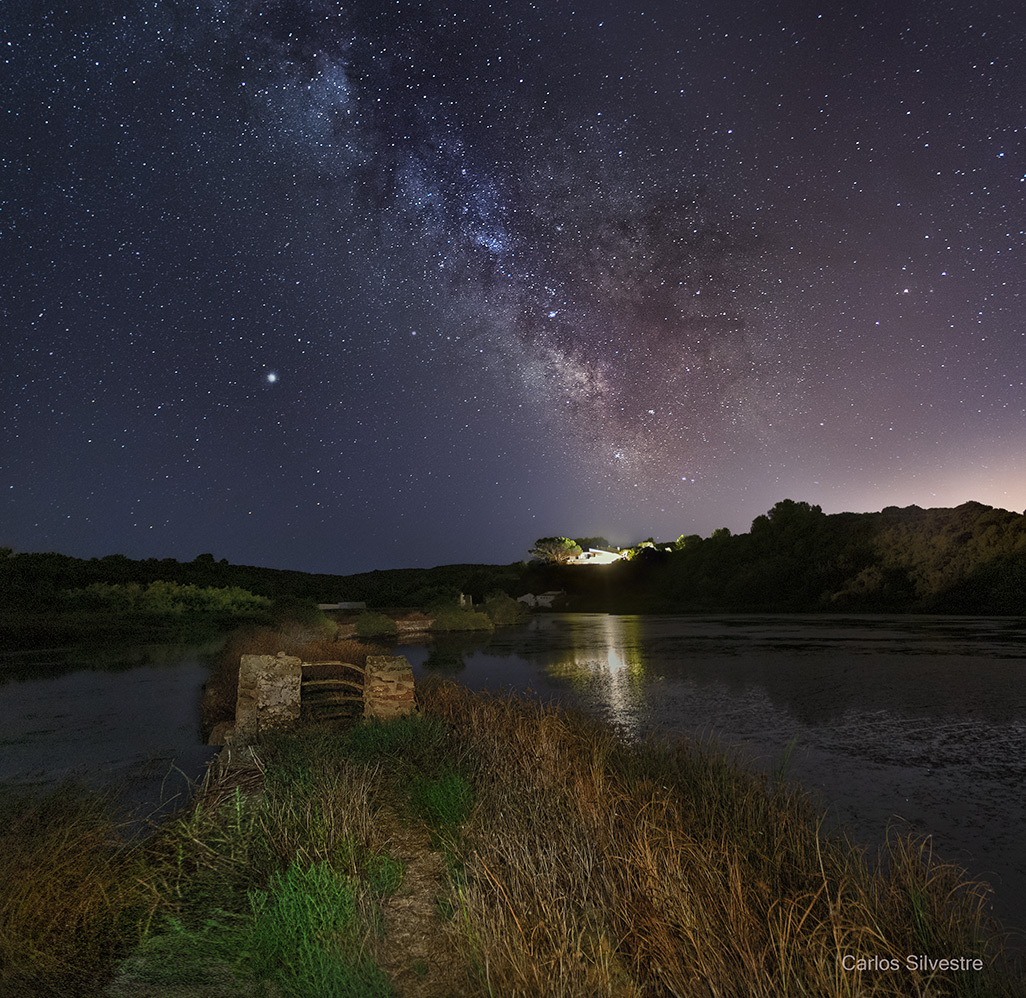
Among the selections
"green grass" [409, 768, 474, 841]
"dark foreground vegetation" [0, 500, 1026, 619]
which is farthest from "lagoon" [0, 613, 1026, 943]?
"dark foreground vegetation" [0, 500, 1026, 619]

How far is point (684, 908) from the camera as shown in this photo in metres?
3.52

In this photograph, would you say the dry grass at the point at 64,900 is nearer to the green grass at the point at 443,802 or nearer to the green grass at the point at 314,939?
the green grass at the point at 314,939

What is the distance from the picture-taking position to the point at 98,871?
4.68 meters

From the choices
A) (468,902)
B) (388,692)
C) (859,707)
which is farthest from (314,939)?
(859,707)

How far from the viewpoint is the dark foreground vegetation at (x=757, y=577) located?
145 ft

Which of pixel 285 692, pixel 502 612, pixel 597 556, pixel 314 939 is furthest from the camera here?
pixel 597 556

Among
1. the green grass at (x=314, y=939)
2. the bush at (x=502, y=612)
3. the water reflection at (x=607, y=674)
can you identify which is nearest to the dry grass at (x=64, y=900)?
the green grass at (x=314, y=939)

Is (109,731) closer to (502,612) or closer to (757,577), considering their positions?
(502,612)

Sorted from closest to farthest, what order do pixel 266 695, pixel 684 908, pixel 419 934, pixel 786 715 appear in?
pixel 684 908
pixel 419 934
pixel 266 695
pixel 786 715

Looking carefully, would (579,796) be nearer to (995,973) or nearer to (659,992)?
(659,992)

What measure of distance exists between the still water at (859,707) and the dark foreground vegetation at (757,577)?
17024 millimetres

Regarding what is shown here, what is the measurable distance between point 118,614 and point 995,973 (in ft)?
155

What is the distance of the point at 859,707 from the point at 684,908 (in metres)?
14.2

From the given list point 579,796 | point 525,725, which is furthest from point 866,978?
point 525,725
